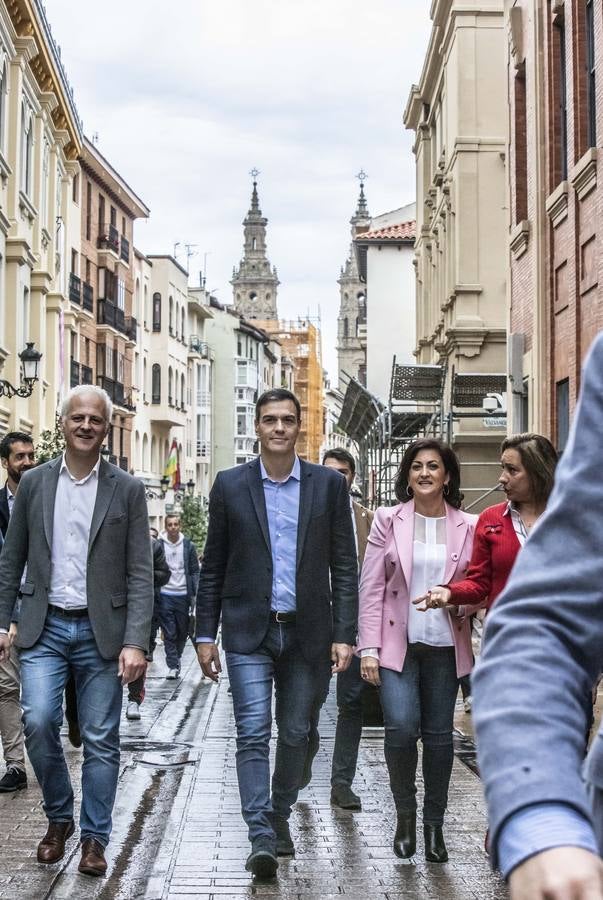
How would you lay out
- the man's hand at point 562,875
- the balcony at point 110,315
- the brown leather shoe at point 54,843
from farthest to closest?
1. the balcony at point 110,315
2. the brown leather shoe at point 54,843
3. the man's hand at point 562,875

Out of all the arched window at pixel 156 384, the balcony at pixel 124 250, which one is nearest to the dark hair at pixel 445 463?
the balcony at pixel 124 250

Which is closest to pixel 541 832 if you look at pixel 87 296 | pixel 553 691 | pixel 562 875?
pixel 562 875

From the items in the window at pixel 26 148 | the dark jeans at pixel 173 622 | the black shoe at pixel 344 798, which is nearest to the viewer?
the black shoe at pixel 344 798

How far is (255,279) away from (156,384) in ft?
376

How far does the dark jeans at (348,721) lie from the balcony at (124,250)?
5536 centimetres

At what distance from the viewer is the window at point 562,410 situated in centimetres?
1822

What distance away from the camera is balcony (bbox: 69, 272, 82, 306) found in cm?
5362

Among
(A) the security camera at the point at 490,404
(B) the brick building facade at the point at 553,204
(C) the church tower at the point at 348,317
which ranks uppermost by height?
(C) the church tower at the point at 348,317

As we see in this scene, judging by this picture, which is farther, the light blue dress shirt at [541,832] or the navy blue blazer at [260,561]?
the navy blue blazer at [260,561]

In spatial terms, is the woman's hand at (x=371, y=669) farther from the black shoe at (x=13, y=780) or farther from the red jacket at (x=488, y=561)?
the black shoe at (x=13, y=780)

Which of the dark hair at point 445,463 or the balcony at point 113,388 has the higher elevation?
the balcony at point 113,388

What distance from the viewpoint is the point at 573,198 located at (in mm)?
17172

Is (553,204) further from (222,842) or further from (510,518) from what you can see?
(222,842)

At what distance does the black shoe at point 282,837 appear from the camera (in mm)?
6859
